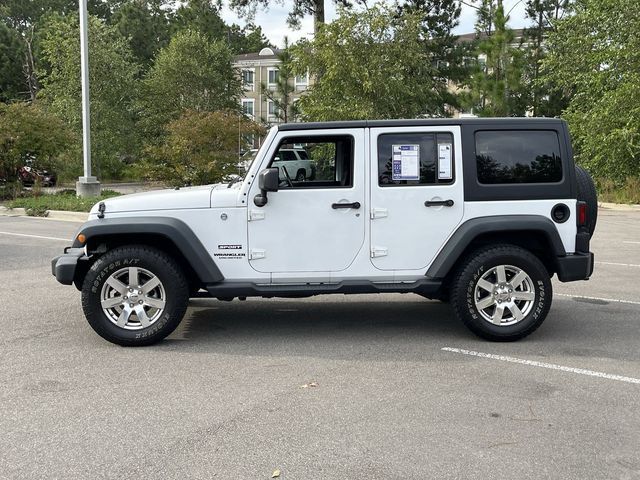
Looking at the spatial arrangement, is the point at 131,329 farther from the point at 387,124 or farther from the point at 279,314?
the point at 387,124

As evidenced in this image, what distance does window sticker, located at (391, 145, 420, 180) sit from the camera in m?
5.57

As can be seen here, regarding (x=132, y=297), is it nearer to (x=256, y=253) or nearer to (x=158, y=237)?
(x=158, y=237)

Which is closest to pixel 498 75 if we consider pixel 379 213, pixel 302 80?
pixel 302 80

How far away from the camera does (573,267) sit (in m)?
5.59

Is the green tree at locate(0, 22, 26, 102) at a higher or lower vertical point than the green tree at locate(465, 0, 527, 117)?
higher

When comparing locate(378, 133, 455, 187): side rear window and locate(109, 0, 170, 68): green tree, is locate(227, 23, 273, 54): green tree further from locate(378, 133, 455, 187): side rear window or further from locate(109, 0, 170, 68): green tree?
locate(378, 133, 455, 187): side rear window

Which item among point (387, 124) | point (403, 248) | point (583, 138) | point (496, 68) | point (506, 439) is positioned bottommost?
point (506, 439)

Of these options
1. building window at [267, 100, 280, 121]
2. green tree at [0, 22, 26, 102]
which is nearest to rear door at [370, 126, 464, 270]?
building window at [267, 100, 280, 121]

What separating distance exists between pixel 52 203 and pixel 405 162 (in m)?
16.1

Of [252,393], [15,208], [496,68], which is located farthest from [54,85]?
[252,393]

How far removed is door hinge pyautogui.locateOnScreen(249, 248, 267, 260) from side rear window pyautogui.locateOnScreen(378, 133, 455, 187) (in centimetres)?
117

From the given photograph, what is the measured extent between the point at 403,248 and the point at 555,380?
A: 5.40ft

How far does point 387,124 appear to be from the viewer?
5.59m

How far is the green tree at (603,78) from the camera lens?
20719mm
